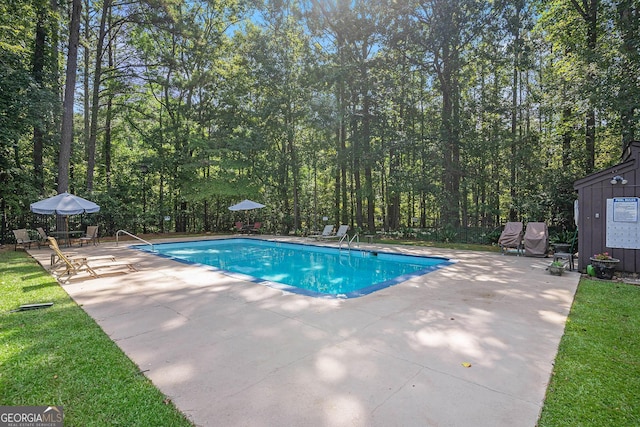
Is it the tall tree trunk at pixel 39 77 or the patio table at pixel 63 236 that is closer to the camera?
the patio table at pixel 63 236

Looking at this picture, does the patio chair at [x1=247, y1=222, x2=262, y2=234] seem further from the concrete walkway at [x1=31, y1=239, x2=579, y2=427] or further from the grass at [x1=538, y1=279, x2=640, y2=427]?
the grass at [x1=538, y1=279, x2=640, y2=427]

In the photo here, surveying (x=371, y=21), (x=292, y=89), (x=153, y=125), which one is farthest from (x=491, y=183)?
(x=153, y=125)

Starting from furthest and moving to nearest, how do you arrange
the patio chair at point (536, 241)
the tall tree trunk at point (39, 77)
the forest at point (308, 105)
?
the tall tree trunk at point (39, 77) → the forest at point (308, 105) → the patio chair at point (536, 241)

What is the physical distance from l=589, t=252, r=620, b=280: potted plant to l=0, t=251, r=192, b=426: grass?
7.43 meters

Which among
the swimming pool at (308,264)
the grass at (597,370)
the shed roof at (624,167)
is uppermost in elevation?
the shed roof at (624,167)

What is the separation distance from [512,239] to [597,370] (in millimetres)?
7230

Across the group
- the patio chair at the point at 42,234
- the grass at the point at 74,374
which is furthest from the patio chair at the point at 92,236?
the grass at the point at 74,374

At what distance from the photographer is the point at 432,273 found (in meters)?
6.77

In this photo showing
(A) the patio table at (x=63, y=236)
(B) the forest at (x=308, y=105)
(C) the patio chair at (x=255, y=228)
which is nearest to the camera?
(B) the forest at (x=308, y=105)

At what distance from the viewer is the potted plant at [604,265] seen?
593 centimetres

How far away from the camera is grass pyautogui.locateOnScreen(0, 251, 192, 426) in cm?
207

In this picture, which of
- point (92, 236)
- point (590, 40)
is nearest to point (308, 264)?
point (92, 236)

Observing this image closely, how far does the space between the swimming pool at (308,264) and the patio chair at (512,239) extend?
2023 mm

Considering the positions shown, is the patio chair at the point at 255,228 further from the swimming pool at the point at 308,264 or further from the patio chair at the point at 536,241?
the patio chair at the point at 536,241
